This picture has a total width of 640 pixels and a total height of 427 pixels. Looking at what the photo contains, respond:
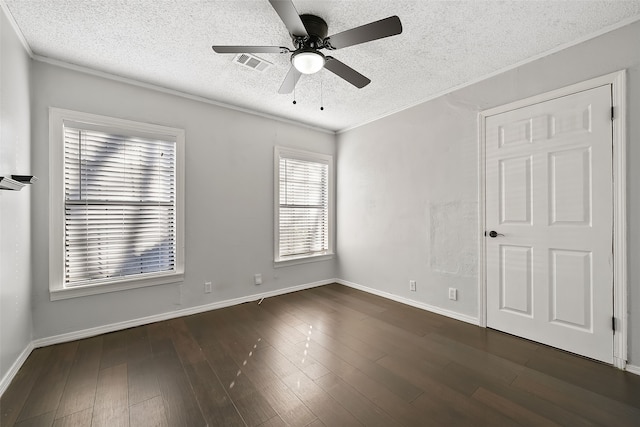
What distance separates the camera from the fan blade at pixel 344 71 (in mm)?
2045

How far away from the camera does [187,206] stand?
3168mm

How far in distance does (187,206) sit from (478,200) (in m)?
3.30

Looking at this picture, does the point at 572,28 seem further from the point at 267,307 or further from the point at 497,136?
the point at 267,307

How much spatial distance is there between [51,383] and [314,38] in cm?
312

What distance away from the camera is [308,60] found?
1.93 m

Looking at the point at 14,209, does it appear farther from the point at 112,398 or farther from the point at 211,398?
the point at 211,398

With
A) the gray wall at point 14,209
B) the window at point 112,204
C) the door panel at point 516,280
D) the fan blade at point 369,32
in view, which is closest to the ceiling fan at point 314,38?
the fan blade at point 369,32

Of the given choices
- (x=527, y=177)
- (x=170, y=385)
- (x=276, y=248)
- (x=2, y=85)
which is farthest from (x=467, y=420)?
(x=2, y=85)

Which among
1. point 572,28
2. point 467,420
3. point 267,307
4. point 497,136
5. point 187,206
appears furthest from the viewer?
point 267,307

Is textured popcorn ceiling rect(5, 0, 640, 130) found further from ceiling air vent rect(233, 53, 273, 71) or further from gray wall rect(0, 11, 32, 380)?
gray wall rect(0, 11, 32, 380)

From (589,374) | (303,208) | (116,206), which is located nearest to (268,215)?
(303,208)

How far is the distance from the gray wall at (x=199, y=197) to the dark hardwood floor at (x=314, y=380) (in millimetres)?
329

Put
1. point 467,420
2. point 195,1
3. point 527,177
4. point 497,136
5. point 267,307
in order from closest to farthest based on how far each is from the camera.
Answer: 1. point 467,420
2. point 195,1
3. point 527,177
4. point 497,136
5. point 267,307

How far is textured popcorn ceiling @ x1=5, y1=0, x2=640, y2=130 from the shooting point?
6.09 feet
